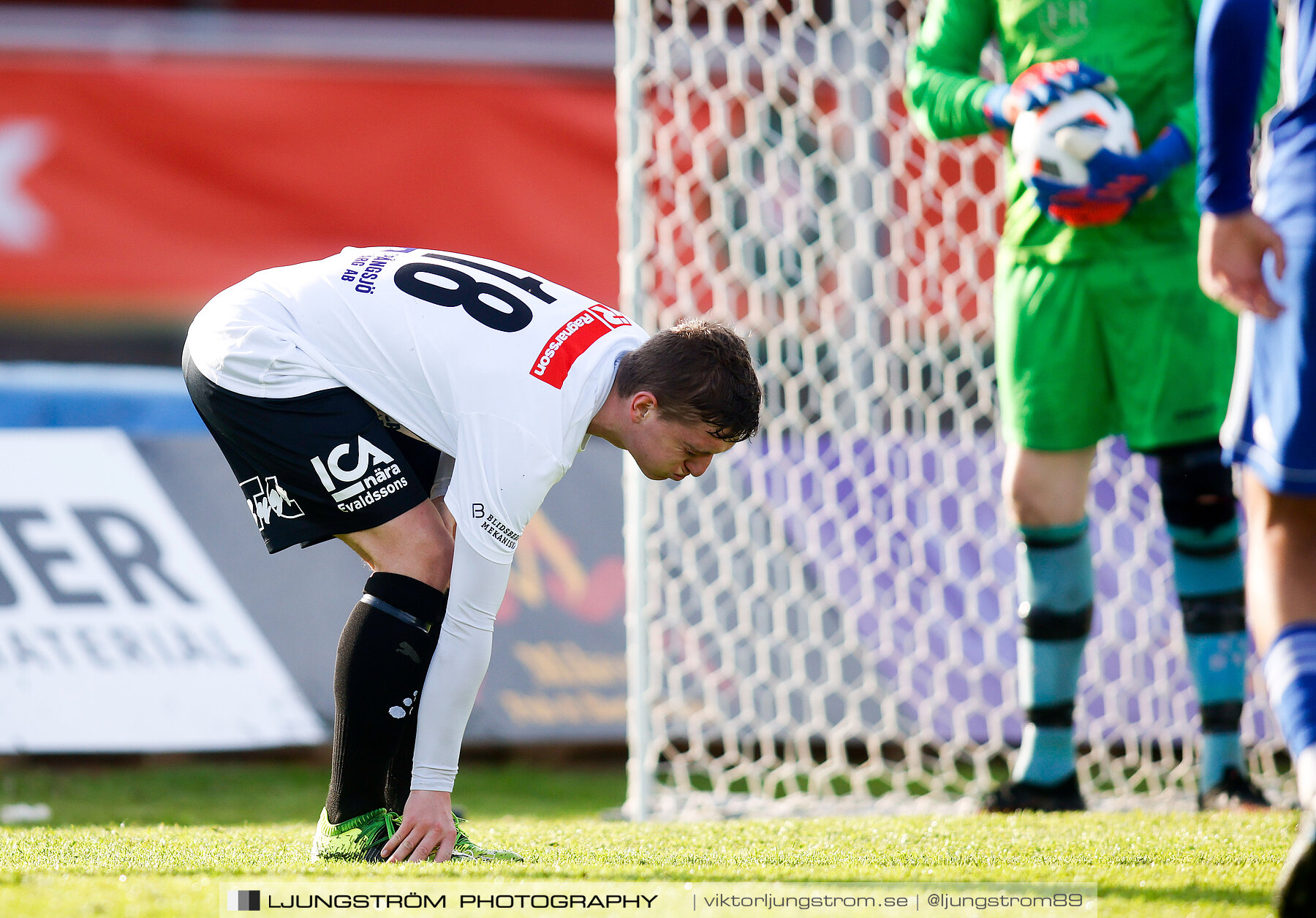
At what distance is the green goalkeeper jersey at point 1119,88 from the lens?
2.87m

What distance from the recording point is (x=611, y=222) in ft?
17.4

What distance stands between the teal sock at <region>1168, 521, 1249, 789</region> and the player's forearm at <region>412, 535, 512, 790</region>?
1.60 m

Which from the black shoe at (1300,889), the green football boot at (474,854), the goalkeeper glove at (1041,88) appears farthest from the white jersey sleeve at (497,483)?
the goalkeeper glove at (1041,88)

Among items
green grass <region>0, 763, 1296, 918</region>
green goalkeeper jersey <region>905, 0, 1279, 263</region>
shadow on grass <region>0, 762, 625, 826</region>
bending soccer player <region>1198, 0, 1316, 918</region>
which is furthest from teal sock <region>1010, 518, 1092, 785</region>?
bending soccer player <region>1198, 0, 1316, 918</region>

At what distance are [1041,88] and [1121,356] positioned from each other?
0.57 meters

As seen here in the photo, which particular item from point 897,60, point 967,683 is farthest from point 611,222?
point 967,683

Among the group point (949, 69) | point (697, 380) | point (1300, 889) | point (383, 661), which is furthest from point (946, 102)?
point (1300, 889)

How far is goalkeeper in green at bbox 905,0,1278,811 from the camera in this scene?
9.33ft

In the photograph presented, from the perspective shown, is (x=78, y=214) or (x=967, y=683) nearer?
(x=967, y=683)

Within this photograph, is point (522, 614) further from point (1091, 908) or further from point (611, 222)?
point (1091, 908)

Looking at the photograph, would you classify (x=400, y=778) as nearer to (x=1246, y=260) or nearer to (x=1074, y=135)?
(x=1246, y=260)

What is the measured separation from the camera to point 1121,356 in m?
2.88

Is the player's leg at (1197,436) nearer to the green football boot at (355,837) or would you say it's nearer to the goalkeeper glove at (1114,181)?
the goalkeeper glove at (1114,181)

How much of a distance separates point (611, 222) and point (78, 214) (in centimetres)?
199
